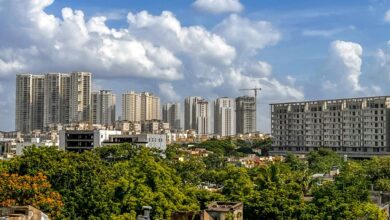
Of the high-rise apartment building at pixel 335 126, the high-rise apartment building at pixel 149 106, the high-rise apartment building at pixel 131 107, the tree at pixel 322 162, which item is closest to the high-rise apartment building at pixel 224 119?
the high-rise apartment building at pixel 149 106

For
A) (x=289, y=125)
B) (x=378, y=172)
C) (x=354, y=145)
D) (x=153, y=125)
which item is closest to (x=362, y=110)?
(x=354, y=145)

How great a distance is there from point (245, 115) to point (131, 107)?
119 ft

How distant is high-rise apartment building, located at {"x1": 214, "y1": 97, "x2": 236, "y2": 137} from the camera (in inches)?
7127

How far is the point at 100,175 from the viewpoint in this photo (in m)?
31.8

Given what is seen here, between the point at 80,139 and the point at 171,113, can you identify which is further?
the point at 171,113

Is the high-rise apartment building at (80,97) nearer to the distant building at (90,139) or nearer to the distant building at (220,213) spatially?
the distant building at (90,139)

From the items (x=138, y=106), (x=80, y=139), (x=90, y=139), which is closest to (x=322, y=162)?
(x=90, y=139)

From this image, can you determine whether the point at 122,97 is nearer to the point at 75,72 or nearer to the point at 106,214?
the point at 75,72

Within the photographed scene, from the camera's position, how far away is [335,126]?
93.6 meters

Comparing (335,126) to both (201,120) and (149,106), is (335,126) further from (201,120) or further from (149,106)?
(201,120)

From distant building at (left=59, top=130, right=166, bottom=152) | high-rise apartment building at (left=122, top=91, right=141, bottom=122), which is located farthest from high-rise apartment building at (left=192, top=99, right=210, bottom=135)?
distant building at (left=59, top=130, right=166, bottom=152)

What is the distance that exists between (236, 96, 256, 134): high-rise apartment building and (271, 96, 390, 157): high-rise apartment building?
6421 centimetres

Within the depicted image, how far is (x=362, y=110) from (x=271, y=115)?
66.4 feet

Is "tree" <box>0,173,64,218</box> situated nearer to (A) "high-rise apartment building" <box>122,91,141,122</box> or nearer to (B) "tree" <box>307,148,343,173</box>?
(B) "tree" <box>307,148,343,173</box>
